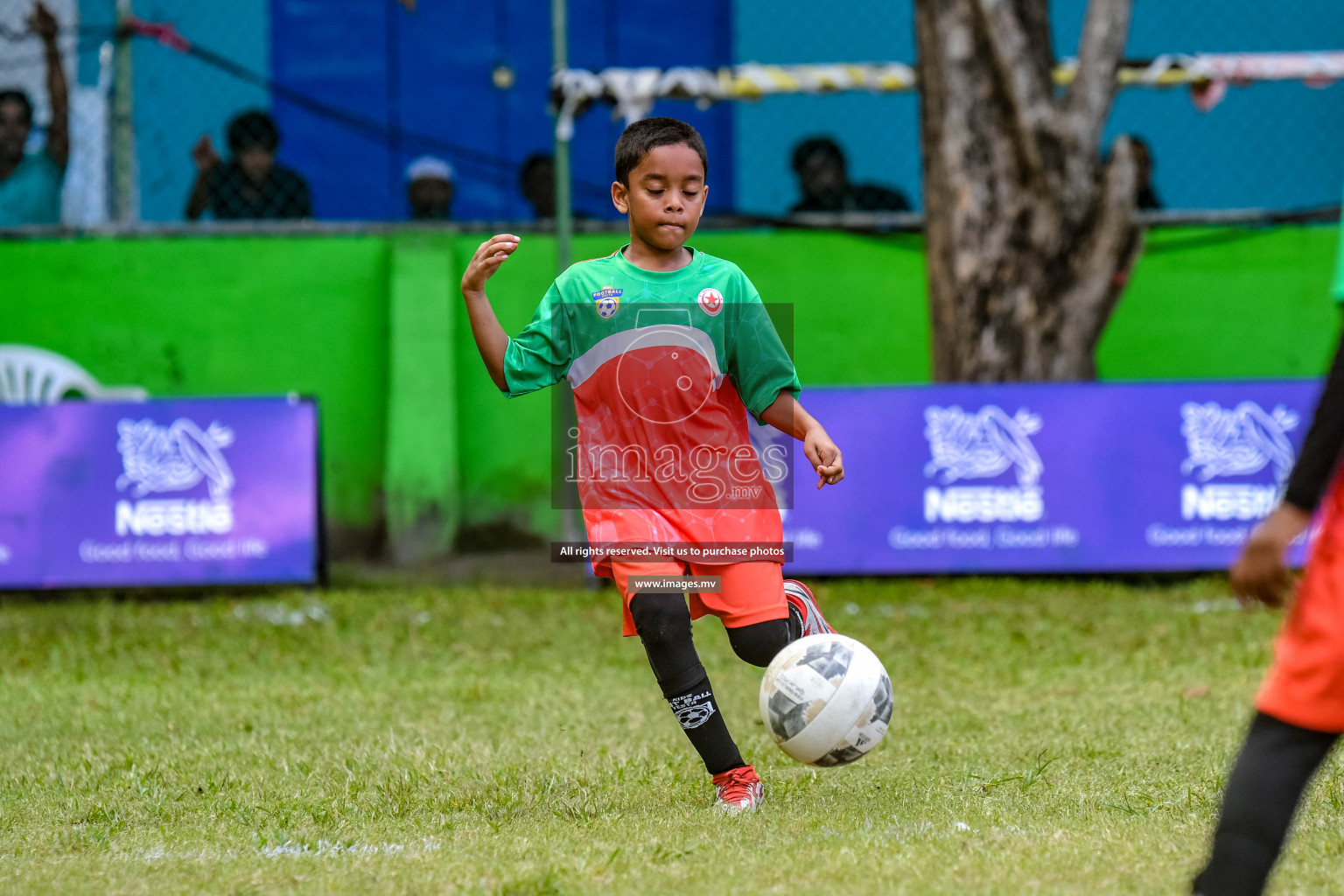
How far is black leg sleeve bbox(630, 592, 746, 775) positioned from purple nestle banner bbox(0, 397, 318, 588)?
572 cm

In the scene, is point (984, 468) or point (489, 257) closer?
point (489, 257)

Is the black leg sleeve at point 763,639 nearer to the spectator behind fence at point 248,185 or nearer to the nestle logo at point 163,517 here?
the nestle logo at point 163,517

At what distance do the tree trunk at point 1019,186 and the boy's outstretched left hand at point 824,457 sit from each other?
6.31 meters

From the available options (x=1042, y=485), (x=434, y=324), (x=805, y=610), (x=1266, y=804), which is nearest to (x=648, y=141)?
(x=805, y=610)

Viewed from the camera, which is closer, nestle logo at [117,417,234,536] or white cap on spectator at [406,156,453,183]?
nestle logo at [117,417,234,536]

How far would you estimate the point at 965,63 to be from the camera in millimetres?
9898

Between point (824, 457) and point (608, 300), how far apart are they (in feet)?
2.29

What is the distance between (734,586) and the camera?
13.3 ft

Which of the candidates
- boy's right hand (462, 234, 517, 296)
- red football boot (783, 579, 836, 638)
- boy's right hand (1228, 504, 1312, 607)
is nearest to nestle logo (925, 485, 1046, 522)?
red football boot (783, 579, 836, 638)

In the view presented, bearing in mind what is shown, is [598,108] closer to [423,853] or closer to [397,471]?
[397,471]

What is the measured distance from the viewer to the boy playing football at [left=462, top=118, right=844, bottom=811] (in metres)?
4.04

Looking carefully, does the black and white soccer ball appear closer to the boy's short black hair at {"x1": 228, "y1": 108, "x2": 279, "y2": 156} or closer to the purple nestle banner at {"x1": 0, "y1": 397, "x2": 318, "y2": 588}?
the purple nestle banner at {"x1": 0, "y1": 397, "x2": 318, "y2": 588}

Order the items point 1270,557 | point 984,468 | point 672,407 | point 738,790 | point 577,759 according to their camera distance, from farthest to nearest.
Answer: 1. point 984,468
2. point 577,759
3. point 672,407
4. point 738,790
5. point 1270,557

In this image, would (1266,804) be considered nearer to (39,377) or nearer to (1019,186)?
(1019,186)
